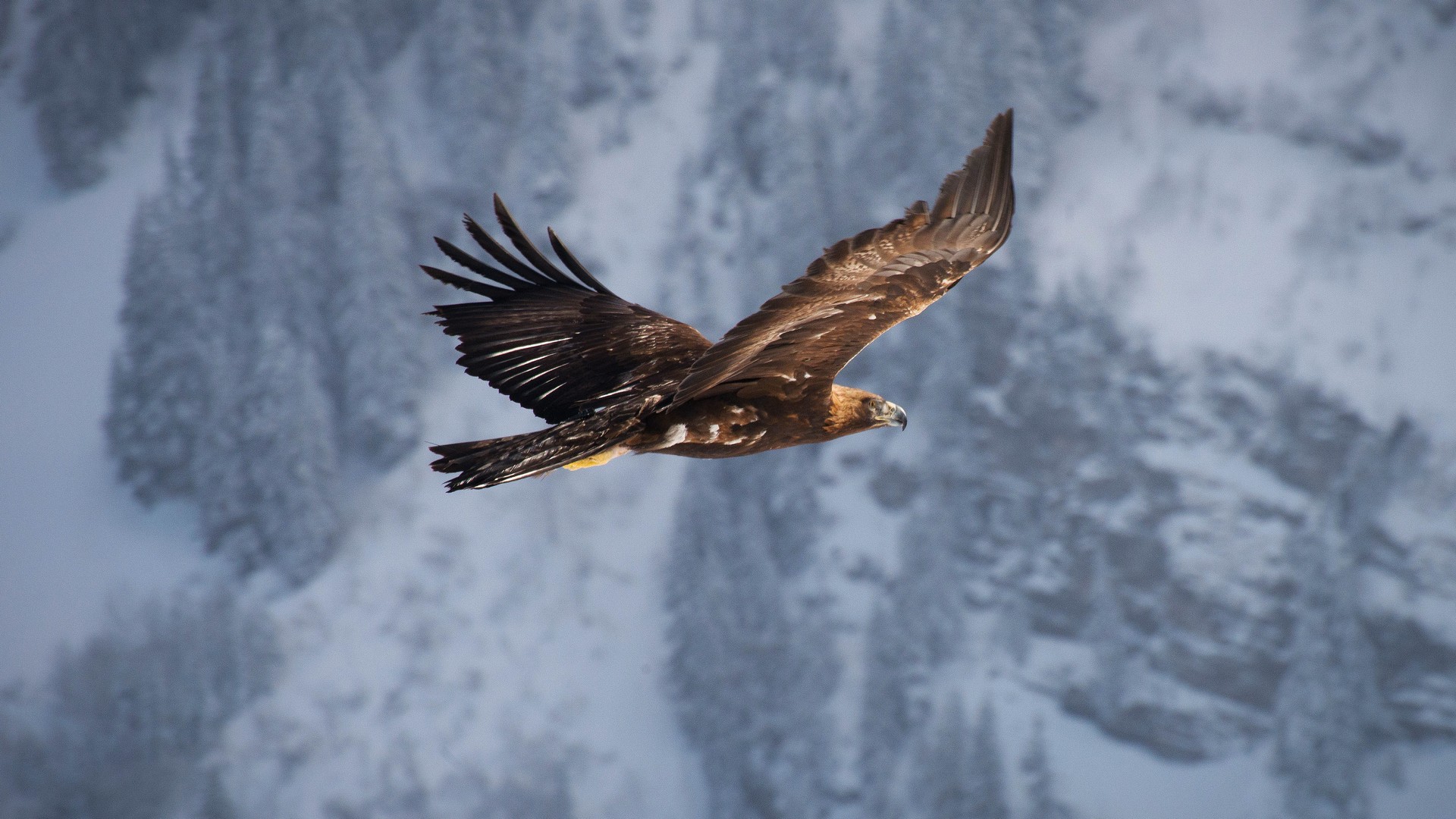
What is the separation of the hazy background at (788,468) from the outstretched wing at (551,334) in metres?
49.1

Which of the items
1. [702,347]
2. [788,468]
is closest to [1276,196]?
[788,468]

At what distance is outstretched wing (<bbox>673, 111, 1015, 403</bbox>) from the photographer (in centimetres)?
704

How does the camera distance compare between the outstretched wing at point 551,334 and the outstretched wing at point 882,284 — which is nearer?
the outstretched wing at point 882,284

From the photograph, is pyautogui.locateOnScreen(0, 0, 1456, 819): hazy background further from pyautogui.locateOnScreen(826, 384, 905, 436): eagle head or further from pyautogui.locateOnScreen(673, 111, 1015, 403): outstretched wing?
pyautogui.locateOnScreen(673, 111, 1015, 403): outstretched wing

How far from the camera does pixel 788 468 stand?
224ft

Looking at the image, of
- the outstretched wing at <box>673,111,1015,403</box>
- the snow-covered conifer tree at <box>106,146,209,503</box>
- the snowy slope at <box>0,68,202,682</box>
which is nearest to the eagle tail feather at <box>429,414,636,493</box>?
the outstretched wing at <box>673,111,1015,403</box>

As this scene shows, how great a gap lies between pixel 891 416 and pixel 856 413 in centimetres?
37

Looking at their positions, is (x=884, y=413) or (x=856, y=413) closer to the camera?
(x=856, y=413)

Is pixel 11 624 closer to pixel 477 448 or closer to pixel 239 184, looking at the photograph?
pixel 239 184

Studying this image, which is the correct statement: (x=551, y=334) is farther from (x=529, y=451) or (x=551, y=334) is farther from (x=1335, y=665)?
(x=1335, y=665)

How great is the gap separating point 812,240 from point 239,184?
3216 centimetres

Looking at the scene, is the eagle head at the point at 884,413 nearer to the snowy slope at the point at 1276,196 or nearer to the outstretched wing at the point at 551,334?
the outstretched wing at the point at 551,334

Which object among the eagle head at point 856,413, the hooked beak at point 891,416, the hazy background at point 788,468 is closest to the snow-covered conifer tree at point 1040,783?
the hazy background at point 788,468

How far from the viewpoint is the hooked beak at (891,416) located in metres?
8.74
